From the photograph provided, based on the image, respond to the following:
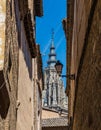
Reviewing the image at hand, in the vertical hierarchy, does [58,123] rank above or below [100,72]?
below

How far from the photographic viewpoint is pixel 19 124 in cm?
1448

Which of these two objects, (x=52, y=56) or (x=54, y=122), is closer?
(x=54, y=122)

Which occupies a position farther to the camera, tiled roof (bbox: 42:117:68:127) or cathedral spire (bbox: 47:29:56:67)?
cathedral spire (bbox: 47:29:56:67)

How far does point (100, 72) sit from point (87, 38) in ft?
5.23

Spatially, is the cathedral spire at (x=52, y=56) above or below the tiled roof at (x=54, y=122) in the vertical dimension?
above

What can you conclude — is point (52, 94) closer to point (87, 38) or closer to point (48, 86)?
point (48, 86)

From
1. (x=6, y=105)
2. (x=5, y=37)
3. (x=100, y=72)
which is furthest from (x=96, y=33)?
(x=6, y=105)

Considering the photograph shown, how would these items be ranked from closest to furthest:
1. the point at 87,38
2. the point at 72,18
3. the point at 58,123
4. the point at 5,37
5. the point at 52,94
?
the point at 87,38, the point at 5,37, the point at 72,18, the point at 58,123, the point at 52,94

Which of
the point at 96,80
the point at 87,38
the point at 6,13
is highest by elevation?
the point at 6,13

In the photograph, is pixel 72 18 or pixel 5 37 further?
pixel 72 18

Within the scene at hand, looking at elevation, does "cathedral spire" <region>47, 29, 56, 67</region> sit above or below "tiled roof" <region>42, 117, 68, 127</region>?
above

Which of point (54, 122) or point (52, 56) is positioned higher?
point (52, 56)

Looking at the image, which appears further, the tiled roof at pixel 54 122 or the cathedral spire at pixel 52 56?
the cathedral spire at pixel 52 56

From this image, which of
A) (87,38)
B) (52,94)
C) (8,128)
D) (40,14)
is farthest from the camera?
(52,94)
